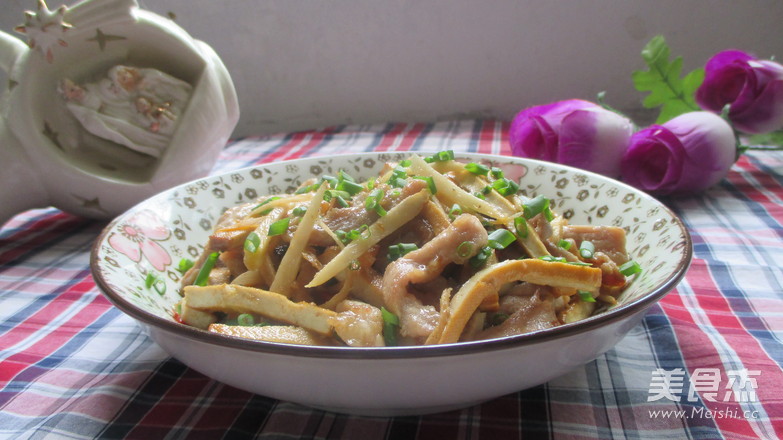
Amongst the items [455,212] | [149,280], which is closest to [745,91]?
[455,212]

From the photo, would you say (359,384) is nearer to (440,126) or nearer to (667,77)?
(667,77)

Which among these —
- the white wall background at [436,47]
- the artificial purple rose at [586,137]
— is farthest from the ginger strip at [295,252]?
the white wall background at [436,47]

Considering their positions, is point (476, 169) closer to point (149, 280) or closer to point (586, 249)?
point (586, 249)

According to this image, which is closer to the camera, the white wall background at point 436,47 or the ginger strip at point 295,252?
the ginger strip at point 295,252

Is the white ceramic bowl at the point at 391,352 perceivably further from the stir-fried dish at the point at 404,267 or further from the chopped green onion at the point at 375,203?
the chopped green onion at the point at 375,203

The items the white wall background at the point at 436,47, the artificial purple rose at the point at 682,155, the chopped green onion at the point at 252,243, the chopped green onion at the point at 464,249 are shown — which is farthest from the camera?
the white wall background at the point at 436,47

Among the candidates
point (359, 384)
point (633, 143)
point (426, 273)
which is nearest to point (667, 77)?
point (633, 143)
